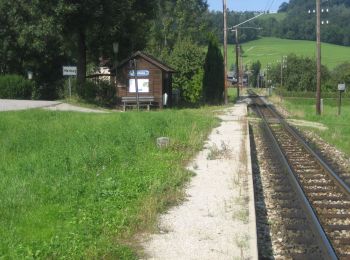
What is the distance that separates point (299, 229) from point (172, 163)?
5.18 metres

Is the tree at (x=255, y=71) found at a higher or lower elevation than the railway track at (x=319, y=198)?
higher

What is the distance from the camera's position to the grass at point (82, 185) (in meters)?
6.98

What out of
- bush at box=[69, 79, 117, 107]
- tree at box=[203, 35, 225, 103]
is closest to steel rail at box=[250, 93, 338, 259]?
bush at box=[69, 79, 117, 107]

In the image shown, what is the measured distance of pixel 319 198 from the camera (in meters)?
11.6

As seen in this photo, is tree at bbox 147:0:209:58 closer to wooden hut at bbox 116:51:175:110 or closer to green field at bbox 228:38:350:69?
wooden hut at bbox 116:51:175:110

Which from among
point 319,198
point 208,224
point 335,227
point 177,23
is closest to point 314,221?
point 335,227

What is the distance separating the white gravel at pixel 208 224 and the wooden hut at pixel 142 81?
24.9 meters

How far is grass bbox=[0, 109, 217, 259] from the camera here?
6980mm

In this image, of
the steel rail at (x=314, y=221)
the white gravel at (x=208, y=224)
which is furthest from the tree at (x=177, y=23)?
the white gravel at (x=208, y=224)

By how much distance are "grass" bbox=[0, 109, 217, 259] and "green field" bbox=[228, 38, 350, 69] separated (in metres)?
120

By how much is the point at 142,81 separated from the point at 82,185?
29.2m

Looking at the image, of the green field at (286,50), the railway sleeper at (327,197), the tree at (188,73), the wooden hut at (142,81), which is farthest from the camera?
the green field at (286,50)

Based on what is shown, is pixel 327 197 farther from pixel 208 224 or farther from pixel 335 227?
pixel 208 224

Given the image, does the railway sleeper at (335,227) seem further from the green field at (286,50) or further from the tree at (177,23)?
the green field at (286,50)
